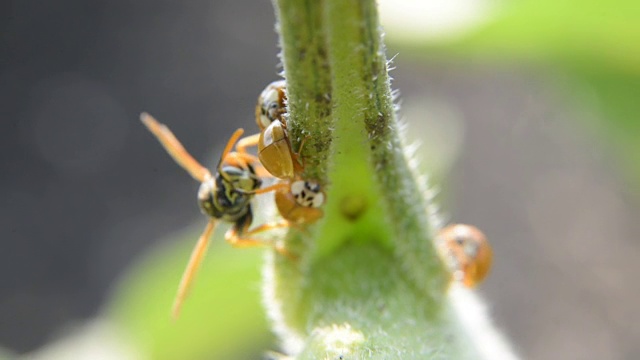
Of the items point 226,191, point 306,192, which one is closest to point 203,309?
point 226,191

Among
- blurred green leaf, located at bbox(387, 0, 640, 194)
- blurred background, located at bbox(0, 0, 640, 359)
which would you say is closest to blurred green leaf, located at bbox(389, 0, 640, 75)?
blurred green leaf, located at bbox(387, 0, 640, 194)

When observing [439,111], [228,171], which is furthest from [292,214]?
[439,111]

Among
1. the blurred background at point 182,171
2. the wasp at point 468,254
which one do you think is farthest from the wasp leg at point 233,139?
the blurred background at point 182,171

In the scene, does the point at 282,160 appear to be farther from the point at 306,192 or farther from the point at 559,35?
the point at 559,35

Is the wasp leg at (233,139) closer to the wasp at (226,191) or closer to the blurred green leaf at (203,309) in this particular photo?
the wasp at (226,191)

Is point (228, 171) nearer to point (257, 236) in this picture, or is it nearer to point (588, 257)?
point (257, 236)

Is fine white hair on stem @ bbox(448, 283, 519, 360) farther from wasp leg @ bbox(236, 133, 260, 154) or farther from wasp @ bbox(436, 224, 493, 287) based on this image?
wasp leg @ bbox(236, 133, 260, 154)
